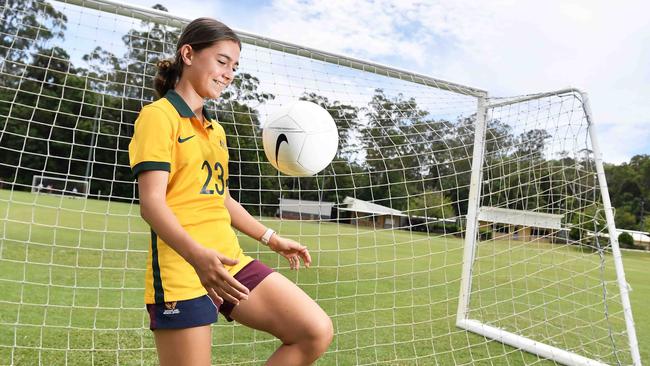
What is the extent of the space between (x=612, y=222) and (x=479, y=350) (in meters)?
1.52

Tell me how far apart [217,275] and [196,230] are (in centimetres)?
33

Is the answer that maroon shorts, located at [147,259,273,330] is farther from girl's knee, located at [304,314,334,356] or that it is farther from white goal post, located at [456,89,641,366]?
white goal post, located at [456,89,641,366]

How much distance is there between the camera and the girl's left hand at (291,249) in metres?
2.11

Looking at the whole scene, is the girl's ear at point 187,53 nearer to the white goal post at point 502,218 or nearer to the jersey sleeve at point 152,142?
the jersey sleeve at point 152,142

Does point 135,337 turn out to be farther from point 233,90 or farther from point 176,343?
point 176,343

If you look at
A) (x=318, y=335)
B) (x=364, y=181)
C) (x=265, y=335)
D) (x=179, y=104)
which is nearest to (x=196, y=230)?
(x=179, y=104)

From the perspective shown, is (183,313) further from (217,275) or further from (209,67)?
(209,67)

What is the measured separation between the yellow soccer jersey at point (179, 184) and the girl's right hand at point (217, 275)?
0.86 ft

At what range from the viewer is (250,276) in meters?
1.89

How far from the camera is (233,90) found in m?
4.79

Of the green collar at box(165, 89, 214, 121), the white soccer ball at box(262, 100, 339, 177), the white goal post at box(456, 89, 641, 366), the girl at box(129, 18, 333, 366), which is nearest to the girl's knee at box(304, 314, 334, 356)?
the girl at box(129, 18, 333, 366)

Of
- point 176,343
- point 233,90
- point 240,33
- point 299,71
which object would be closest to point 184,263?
point 176,343

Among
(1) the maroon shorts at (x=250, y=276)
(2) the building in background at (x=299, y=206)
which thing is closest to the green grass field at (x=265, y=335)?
(2) the building in background at (x=299, y=206)

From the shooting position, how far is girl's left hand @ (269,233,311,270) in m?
2.11
